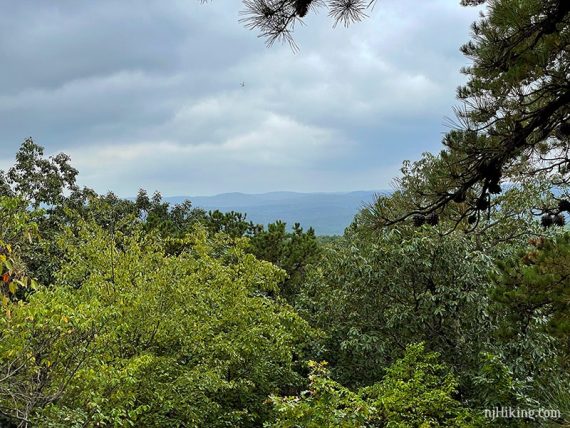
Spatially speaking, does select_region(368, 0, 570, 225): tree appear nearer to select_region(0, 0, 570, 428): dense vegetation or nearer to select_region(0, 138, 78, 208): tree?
select_region(0, 0, 570, 428): dense vegetation

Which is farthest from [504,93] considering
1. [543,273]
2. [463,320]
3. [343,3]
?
[463,320]

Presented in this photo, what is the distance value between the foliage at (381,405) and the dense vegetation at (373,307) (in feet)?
0.07

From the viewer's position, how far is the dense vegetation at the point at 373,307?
3.25 metres

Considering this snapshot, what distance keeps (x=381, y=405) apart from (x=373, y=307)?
362cm

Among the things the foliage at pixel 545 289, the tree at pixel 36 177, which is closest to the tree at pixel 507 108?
the foliage at pixel 545 289

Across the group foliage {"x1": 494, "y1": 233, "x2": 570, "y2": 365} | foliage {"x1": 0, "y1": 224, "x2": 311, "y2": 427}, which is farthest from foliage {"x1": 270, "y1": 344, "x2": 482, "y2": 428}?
foliage {"x1": 0, "y1": 224, "x2": 311, "y2": 427}

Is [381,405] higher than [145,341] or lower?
lower

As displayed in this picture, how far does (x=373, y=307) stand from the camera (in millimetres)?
8391

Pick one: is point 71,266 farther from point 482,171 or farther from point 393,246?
point 482,171

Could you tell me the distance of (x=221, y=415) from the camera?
6.48 metres

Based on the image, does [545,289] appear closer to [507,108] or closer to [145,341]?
[507,108]

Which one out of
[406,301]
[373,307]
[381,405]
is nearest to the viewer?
[381,405]

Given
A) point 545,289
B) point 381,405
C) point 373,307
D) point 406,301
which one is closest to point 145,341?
point 381,405

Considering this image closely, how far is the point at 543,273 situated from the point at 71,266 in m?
6.49
